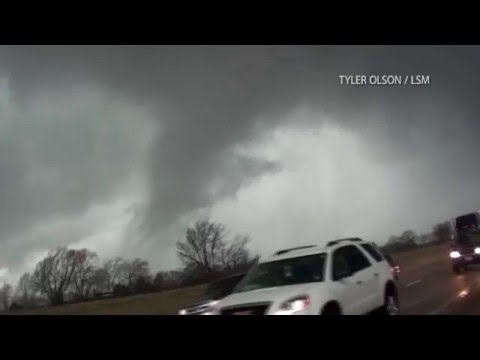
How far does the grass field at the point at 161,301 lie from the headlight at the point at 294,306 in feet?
8.52

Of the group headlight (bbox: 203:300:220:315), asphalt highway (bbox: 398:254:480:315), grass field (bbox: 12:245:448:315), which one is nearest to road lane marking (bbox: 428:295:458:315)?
asphalt highway (bbox: 398:254:480:315)

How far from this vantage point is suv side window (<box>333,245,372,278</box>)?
690cm

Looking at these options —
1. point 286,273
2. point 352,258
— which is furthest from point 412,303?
point 286,273

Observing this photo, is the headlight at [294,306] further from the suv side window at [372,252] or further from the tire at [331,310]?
the suv side window at [372,252]

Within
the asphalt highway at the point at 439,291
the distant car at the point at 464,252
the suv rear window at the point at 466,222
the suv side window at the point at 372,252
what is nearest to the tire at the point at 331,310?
the suv side window at the point at 372,252

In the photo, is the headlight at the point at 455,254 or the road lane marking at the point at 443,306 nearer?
the road lane marking at the point at 443,306

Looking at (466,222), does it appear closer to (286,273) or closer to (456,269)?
(456,269)

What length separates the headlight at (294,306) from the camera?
5.83 m

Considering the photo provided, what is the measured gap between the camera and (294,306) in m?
5.86

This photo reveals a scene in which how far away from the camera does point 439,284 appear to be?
37.8 feet

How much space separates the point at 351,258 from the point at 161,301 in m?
4.12
